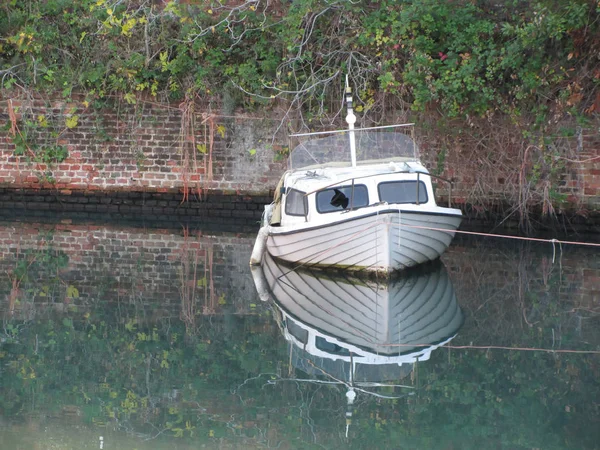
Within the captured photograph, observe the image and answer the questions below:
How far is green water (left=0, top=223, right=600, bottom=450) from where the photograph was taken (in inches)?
281

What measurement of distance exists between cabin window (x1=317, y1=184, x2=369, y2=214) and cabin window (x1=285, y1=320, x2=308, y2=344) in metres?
2.30

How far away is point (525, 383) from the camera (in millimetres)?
8336

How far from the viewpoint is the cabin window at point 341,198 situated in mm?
12406

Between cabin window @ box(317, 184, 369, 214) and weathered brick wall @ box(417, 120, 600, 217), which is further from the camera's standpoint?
weathered brick wall @ box(417, 120, 600, 217)

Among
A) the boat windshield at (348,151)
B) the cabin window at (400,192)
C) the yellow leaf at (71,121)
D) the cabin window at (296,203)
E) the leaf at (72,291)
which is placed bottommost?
the leaf at (72,291)

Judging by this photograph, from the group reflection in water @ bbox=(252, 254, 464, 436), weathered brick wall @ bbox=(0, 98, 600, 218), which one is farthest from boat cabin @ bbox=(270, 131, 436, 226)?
weathered brick wall @ bbox=(0, 98, 600, 218)

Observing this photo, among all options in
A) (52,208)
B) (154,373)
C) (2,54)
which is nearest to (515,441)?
(154,373)

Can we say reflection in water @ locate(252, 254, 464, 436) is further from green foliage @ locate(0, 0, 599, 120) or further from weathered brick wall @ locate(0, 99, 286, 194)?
weathered brick wall @ locate(0, 99, 286, 194)

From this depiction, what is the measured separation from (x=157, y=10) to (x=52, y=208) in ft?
14.4

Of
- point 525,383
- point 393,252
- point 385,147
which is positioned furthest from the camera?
point 385,147

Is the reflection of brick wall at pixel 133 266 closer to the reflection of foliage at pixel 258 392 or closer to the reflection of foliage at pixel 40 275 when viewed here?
the reflection of foliage at pixel 40 275

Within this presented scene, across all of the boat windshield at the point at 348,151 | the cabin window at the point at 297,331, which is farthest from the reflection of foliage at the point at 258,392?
the boat windshield at the point at 348,151

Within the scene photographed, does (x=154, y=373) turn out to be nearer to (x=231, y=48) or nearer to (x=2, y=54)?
(x=231, y=48)

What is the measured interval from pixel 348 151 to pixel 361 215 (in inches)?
82.2
